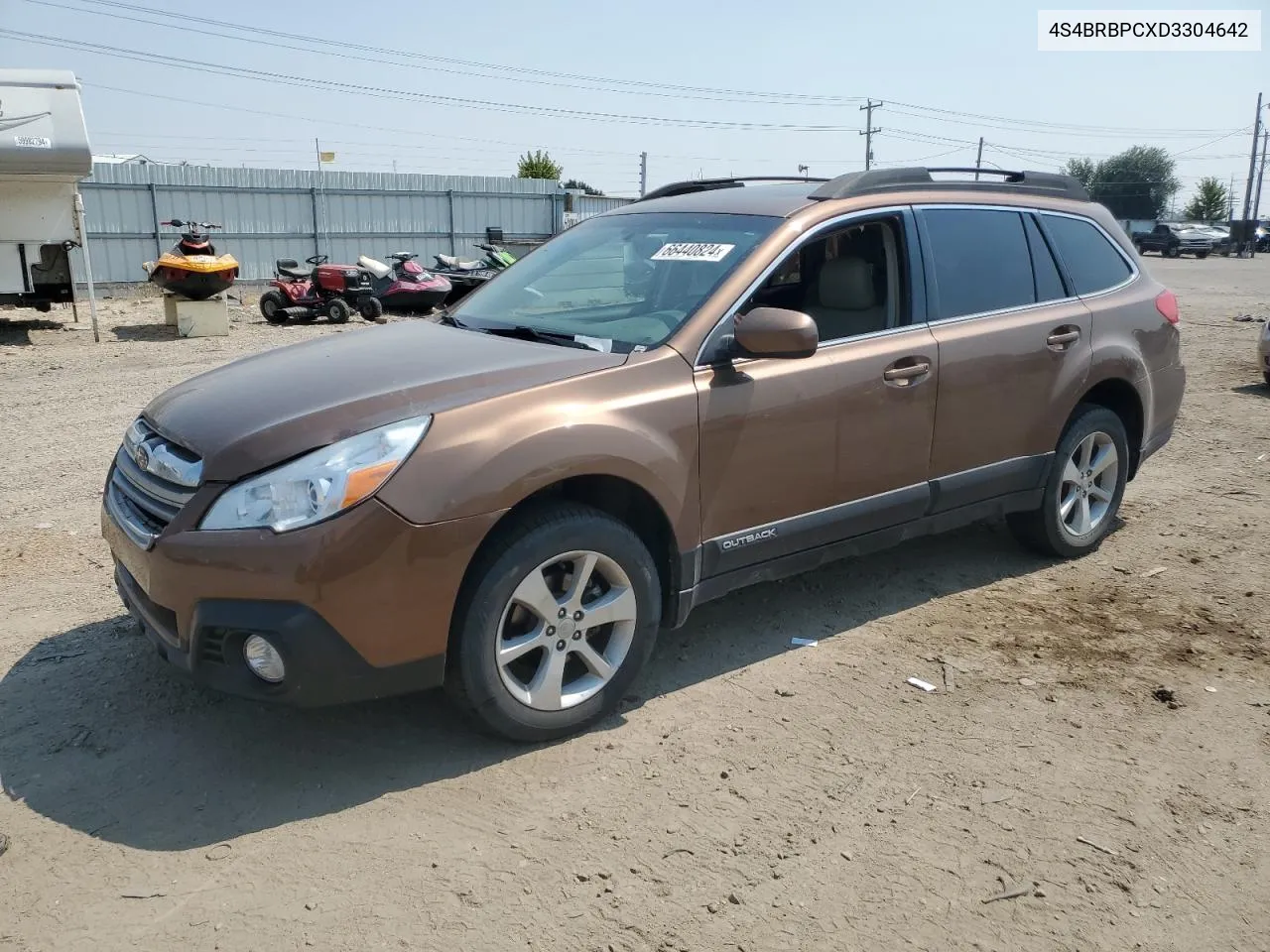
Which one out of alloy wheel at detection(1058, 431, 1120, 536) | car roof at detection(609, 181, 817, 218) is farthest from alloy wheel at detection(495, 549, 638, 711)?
alloy wheel at detection(1058, 431, 1120, 536)

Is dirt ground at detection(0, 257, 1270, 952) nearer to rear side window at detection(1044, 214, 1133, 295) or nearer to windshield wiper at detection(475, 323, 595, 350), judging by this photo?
windshield wiper at detection(475, 323, 595, 350)

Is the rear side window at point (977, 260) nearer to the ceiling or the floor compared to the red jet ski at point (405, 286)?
nearer to the ceiling

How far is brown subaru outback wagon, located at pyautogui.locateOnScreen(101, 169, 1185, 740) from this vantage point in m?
3.04

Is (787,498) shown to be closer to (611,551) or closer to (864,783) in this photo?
(611,551)

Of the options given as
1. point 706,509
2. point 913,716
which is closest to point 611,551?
point 706,509

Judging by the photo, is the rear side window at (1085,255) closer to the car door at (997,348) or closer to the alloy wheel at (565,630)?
the car door at (997,348)

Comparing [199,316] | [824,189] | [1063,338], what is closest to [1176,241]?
[199,316]

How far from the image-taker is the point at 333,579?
116 inches

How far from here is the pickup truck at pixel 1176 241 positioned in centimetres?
4650

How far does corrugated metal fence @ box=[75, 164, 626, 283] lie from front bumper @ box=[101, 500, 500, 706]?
21141mm

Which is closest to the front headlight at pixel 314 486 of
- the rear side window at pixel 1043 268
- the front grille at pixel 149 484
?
the front grille at pixel 149 484

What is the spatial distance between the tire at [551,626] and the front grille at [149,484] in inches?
36.3

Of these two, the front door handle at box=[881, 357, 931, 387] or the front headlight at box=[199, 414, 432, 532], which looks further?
the front door handle at box=[881, 357, 931, 387]

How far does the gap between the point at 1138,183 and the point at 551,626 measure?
96511 mm
